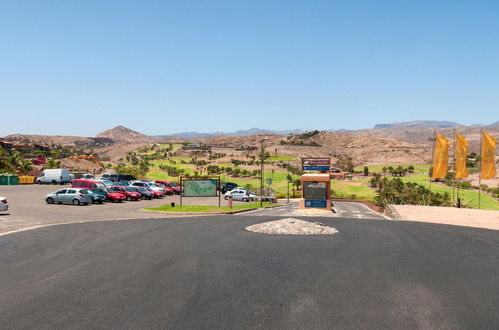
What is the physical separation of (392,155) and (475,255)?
180150mm

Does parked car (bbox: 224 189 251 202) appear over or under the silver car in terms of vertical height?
under

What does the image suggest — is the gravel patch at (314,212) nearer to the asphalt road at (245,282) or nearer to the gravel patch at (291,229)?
the gravel patch at (291,229)

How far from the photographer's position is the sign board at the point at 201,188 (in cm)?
3962

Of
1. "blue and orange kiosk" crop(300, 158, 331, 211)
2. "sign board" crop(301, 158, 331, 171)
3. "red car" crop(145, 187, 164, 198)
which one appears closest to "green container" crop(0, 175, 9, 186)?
"red car" crop(145, 187, 164, 198)

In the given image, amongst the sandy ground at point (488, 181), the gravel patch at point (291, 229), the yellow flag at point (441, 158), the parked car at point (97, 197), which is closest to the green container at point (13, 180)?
the parked car at point (97, 197)

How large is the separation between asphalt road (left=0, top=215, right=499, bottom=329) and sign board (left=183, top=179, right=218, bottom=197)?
1971cm

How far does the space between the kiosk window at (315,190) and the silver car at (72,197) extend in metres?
20.0

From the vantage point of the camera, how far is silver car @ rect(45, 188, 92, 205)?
130 feet

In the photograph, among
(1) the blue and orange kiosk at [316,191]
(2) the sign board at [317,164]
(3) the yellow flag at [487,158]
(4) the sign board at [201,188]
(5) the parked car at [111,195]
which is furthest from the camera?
(5) the parked car at [111,195]

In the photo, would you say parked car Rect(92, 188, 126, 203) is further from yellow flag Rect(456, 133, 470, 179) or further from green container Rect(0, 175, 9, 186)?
green container Rect(0, 175, 9, 186)

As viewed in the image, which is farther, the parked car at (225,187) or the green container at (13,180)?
the green container at (13,180)

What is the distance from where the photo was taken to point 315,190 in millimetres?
39469

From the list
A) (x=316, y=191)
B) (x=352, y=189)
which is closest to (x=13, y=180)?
(x=316, y=191)

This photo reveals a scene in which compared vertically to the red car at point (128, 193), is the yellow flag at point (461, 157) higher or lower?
higher
